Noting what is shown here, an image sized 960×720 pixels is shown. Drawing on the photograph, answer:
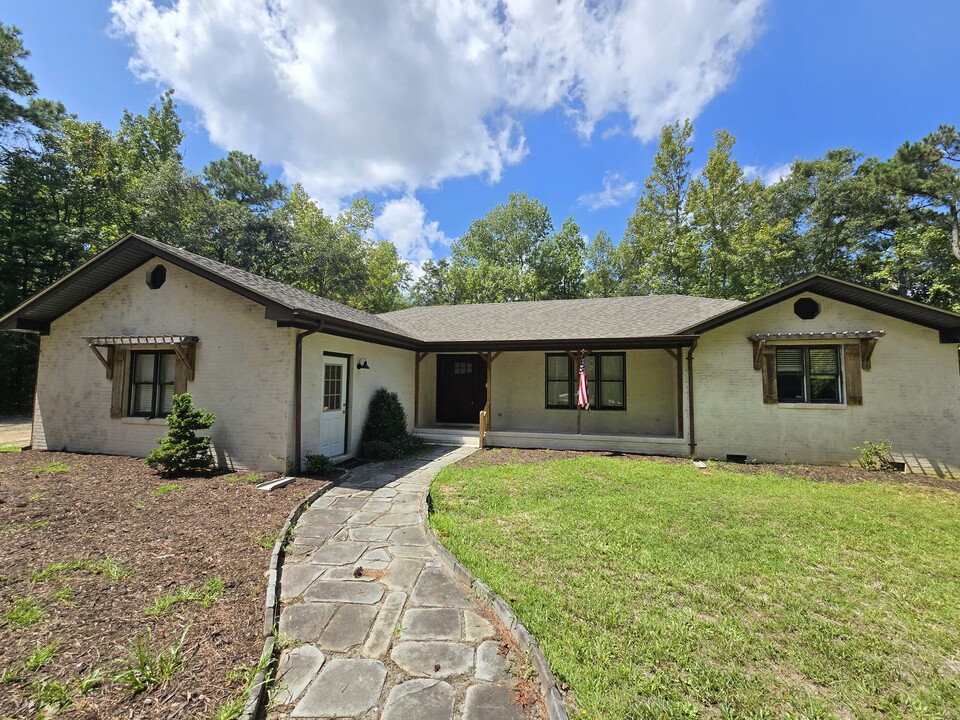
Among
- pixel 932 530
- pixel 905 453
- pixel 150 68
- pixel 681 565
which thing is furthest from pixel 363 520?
pixel 150 68

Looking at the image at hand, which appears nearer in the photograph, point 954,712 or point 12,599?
point 954,712

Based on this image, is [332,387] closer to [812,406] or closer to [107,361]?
[107,361]

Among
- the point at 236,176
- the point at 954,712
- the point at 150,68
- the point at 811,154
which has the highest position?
the point at 236,176

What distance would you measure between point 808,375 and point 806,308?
1444 millimetres

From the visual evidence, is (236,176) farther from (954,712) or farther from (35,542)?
(954,712)

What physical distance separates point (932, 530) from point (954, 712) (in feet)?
12.5

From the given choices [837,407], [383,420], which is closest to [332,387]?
[383,420]

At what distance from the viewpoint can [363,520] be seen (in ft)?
16.4

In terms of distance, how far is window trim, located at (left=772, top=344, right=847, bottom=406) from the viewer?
8.27 m

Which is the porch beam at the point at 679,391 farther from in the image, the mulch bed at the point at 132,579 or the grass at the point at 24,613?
the grass at the point at 24,613

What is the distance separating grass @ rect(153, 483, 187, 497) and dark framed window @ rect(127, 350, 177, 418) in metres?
2.66

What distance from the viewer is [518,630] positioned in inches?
106

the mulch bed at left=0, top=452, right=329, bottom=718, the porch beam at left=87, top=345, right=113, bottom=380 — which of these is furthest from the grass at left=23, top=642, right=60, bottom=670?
the porch beam at left=87, top=345, right=113, bottom=380

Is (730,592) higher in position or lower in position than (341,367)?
lower
